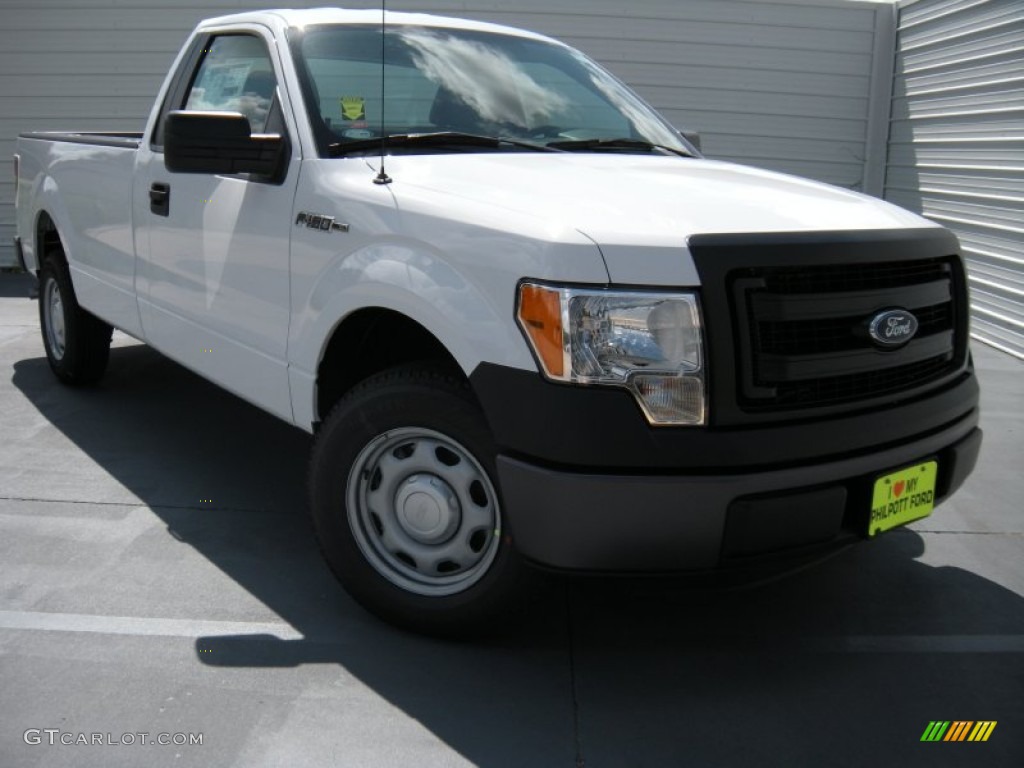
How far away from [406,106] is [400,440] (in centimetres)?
130

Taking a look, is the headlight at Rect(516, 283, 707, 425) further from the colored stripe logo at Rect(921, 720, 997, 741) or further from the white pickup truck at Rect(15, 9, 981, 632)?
the colored stripe logo at Rect(921, 720, 997, 741)

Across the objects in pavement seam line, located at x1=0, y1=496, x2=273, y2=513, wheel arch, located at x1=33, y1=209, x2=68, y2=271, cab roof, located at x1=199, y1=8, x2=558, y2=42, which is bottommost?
pavement seam line, located at x1=0, y1=496, x2=273, y2=513

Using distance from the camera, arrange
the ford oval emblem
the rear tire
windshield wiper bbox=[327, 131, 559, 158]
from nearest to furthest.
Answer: the ford oval emblem → windshield wiper bbox=[327, 131, 559, 158] → the rear tire

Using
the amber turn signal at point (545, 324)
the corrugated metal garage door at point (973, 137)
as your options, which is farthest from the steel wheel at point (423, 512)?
the corrugated metal garage door at point (973, 137)

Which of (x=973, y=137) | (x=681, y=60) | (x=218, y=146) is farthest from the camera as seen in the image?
(x=681, y=60)

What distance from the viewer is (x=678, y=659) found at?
326 cm

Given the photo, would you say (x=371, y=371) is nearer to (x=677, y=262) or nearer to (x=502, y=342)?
(x=502, y=342)

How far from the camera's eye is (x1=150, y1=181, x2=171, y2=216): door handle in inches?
175

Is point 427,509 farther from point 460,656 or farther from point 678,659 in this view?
point 678,659

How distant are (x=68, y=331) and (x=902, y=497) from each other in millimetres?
4717

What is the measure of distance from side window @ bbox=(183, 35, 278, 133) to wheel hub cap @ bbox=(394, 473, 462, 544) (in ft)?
5.20

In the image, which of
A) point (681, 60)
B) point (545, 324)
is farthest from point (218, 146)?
point (681, 60)

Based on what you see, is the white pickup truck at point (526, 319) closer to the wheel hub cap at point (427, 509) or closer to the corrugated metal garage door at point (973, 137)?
the wheel hub cap at point (427, 509)

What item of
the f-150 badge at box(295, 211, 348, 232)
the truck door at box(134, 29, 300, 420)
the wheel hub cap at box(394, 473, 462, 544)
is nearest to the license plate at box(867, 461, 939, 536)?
the wheel hub cap at box(394, 473, 462, 544)
